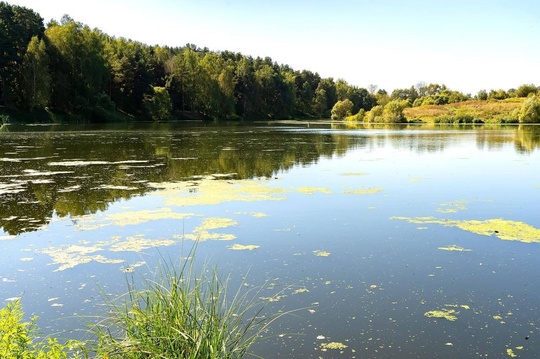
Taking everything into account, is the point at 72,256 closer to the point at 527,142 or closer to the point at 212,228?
the point at 212,228

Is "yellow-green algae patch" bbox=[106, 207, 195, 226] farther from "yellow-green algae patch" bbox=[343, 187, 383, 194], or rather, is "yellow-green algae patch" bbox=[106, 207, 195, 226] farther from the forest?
the forest

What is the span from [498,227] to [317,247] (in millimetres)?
3133

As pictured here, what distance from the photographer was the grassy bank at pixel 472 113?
59.2 meters

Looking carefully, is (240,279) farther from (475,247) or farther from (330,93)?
(330,93)

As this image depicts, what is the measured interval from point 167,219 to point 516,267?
5213 millimetres

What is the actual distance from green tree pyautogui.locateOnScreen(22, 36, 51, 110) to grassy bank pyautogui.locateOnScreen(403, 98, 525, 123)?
47.5 meters

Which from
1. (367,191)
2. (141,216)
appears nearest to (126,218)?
(141,216)

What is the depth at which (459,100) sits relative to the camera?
79.1 meters

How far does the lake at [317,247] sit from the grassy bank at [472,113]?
51.6 metres

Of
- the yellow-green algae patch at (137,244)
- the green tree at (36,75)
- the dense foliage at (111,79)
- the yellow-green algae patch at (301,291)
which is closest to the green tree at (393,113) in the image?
the dense foliage at (111,79)

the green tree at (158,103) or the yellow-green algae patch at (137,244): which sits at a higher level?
the green tree at (158,103)

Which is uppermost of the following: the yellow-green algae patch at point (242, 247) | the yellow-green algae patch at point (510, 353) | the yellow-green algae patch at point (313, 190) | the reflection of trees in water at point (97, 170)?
the reflection of trees in water at point (97, 170)

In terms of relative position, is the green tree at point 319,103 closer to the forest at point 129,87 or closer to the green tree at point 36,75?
the forest at point 129,87

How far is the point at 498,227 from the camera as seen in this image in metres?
7.27
